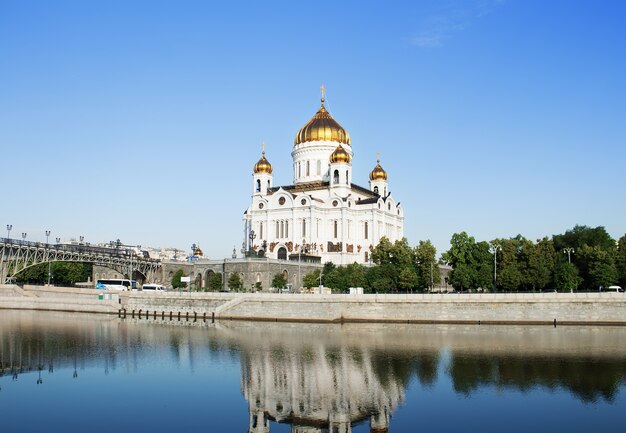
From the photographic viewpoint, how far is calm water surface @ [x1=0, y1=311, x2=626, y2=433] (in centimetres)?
2328

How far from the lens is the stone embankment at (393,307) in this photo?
1984 inches

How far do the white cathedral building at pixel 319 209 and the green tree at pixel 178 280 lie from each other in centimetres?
913

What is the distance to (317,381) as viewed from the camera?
29.7 m

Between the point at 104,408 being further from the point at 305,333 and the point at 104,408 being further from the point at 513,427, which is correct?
the point at 305,333

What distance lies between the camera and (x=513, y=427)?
22203 mm

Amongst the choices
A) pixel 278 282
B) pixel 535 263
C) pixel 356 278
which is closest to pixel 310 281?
pixel 278 282

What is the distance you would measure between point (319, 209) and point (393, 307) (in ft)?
101

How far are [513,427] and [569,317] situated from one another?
1233 inches

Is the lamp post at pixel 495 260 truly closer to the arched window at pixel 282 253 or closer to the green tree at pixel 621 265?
the green tree at pixel 621 265

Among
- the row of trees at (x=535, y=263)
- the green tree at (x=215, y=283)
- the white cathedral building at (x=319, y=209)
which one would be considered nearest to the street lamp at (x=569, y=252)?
the row of trees at (x=535, y=263)

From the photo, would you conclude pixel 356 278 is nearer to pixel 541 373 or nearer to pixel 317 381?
pixel 541 373

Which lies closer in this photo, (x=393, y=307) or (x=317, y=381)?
(x=317, y=381)

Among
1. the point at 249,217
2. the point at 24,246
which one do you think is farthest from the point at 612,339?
the point at 24,246

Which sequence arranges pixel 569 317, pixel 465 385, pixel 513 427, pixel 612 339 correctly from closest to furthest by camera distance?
pixel 513 427, pixel 465 385, pixel 612 339, pixel 569 317
